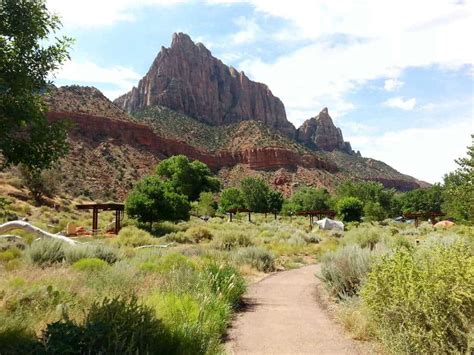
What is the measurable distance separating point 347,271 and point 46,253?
31.4 ft

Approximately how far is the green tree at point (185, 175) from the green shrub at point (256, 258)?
5282 cm

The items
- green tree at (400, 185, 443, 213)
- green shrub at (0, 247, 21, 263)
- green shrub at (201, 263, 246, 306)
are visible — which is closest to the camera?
green shrub at (201, 263, 246, 306)

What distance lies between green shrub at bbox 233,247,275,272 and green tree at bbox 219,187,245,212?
170 feet

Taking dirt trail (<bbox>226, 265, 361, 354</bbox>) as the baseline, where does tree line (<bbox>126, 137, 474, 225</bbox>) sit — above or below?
above

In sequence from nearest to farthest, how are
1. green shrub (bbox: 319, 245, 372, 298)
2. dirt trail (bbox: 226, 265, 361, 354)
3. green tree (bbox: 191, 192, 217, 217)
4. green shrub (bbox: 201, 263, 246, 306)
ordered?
dirt trail (bbox: 226, 265, 361, 354) < green shrub (bbox: 201, 263, 246, 306) < green shrub (bbox: 319, 245, 372, 298) < green tree (bbox: 191, 192, 217, 217)

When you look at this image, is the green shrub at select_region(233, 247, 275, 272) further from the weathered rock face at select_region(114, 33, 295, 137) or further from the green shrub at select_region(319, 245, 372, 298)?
the weathered rock face at select_region(114, 33, 295, 137)

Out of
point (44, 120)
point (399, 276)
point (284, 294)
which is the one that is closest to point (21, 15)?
point (44, 120)

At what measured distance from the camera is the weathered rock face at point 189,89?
Answer: 159413 mm

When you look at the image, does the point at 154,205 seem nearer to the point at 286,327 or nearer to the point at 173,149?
the point at 286,327

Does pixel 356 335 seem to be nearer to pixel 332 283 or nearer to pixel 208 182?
pixel 332 283

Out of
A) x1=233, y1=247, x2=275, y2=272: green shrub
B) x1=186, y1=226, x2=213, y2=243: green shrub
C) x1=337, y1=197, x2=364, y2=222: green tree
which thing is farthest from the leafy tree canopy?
x1=233, y1=247, x2=275, y2=272: green shrub

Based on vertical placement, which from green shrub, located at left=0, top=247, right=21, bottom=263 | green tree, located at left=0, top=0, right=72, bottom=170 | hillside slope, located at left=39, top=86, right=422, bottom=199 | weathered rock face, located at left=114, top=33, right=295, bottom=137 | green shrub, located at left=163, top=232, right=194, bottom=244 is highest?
weathered rock face, located at left=114, top=33, right=295, bottom=137

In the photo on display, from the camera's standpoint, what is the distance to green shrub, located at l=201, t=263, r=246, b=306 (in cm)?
1044

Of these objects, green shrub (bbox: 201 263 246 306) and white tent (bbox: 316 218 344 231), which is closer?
green shrub (bbox: 201 263 246 306)
